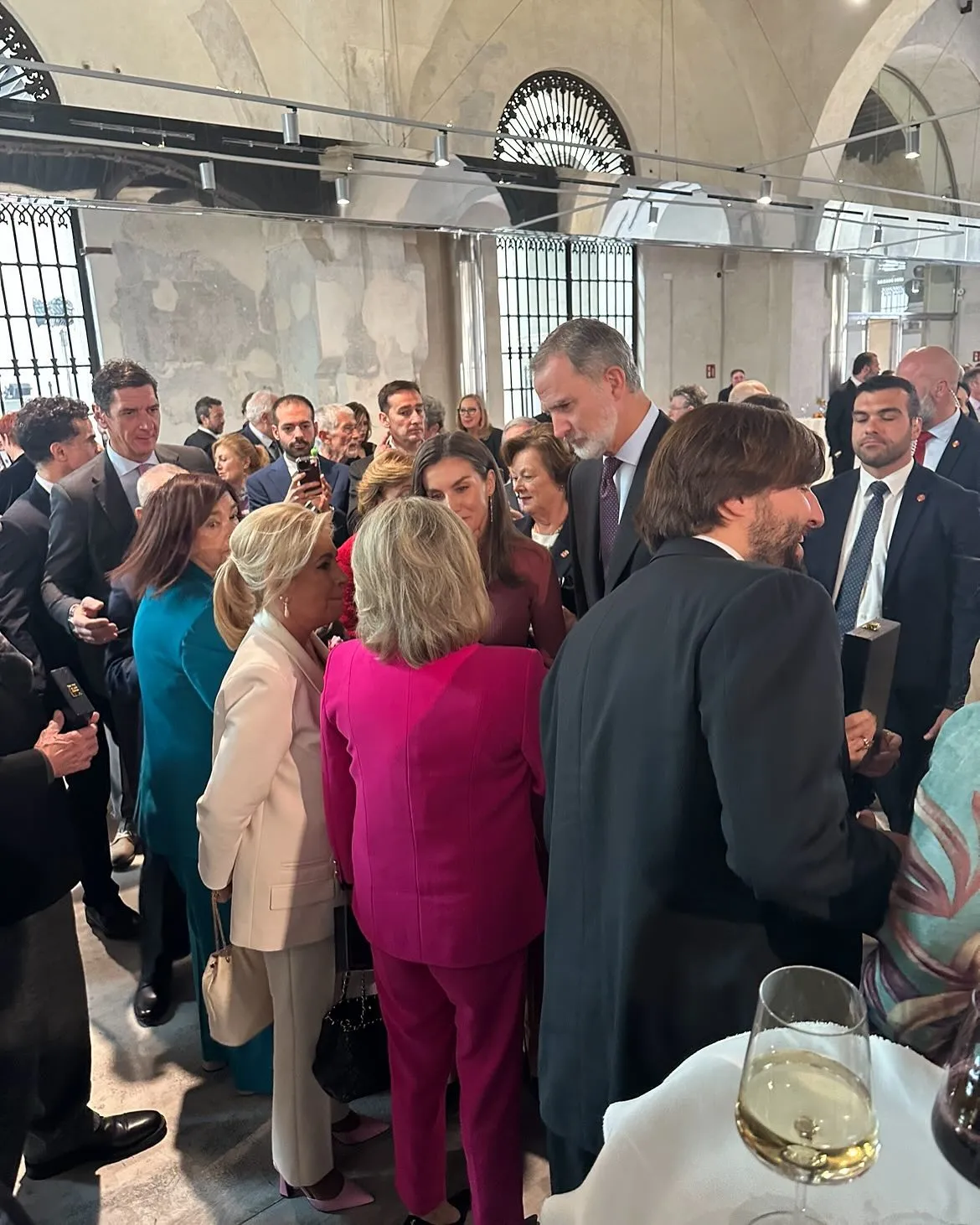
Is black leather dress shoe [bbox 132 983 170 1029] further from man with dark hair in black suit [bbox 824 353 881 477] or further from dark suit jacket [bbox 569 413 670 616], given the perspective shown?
man with dark hair in black suit [bbox 824 353 881 477]

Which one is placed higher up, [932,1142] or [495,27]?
[495,27]

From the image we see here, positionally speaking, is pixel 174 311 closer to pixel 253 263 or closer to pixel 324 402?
pixel 253 263

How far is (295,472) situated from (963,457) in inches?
132

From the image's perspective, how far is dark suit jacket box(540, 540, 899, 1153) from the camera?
121cm

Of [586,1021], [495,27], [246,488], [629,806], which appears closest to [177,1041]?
[586,1021]

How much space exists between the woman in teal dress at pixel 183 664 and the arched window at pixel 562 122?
1011 centimetres

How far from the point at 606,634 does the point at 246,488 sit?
3.70 m

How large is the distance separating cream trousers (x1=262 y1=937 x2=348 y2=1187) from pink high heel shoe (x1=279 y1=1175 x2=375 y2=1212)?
0.21 feet

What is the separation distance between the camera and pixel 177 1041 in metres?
2.89

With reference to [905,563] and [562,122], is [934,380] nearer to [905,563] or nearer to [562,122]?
[905,563]

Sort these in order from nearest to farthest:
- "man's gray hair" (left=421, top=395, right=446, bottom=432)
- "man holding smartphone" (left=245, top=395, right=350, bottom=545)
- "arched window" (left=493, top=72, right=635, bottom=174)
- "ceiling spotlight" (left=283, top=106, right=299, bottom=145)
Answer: "man holding smartphone" (left=245, top=395, right=350, bottom=545) < "ceiling spotlight" (left=283, top=106, right=299, bottom=145) < "man's gray hair" (left=421, top=395, right=446, bottom=432) < "arched window" (left=493, top=72, right=635, bottom=174)

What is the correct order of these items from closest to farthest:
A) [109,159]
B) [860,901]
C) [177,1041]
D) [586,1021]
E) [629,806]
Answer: [860,901], [629,806], [586,1021], [177,1041], [109,159]

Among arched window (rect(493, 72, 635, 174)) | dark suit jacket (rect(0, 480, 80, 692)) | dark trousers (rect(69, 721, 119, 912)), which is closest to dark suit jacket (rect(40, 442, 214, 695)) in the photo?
dark suit jacket (rect(0, 480, 80, 692))

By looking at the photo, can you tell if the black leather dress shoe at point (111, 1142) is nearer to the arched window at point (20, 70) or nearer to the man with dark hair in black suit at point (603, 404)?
the man with dark hair in black suit at point (603, 404)
